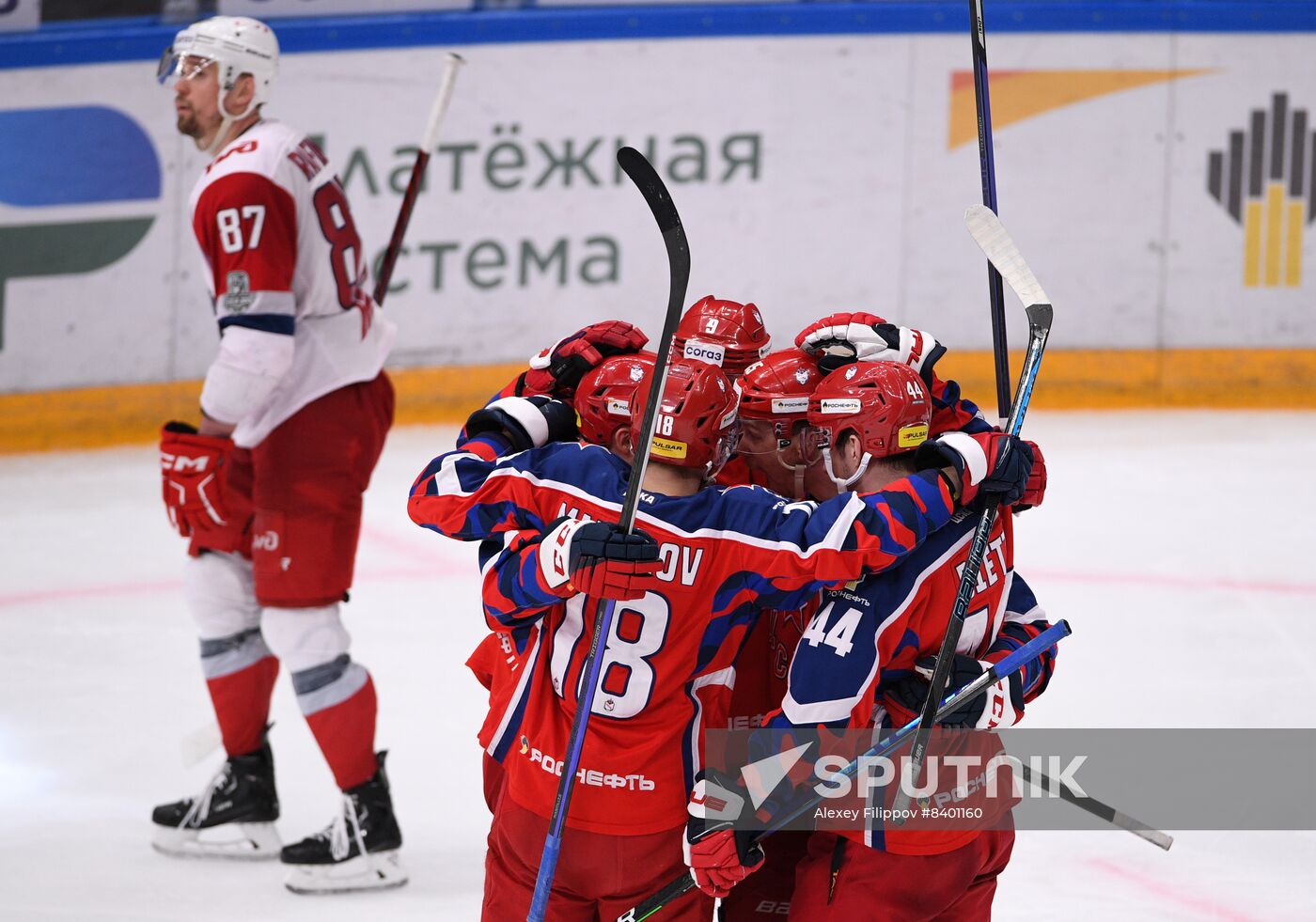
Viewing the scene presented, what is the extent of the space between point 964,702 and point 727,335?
2.44ft

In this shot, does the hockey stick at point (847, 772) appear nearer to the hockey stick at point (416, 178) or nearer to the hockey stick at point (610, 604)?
the hockey stick at point (610, 604)

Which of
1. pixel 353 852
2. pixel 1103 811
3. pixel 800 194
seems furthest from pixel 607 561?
pixel 800 194

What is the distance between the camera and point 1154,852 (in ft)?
12.1

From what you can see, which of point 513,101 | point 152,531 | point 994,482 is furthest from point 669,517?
point 513,101

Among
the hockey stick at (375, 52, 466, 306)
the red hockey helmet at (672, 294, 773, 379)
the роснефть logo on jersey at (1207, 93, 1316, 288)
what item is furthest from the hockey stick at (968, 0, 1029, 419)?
the роснефть logo on jersey at (1207, 93, 1316, 288)

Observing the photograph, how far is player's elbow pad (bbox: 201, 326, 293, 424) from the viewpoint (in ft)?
11.4

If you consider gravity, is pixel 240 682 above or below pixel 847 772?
below

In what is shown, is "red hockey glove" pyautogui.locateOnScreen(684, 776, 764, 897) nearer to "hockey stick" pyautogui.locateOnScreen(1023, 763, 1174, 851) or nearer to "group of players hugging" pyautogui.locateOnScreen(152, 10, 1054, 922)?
"group of players hugging" pyautogui.locateOnScreen(152, 10, 1054, 922)

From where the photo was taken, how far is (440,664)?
477 cm

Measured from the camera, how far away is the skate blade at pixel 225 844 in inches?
146

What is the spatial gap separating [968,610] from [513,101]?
4796mm

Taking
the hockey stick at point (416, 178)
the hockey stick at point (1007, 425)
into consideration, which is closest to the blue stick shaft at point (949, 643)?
the hockey stick at point (1007, 425)

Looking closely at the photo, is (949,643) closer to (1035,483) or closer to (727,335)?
(1035,483)

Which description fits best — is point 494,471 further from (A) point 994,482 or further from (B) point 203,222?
(B) point 203,222
